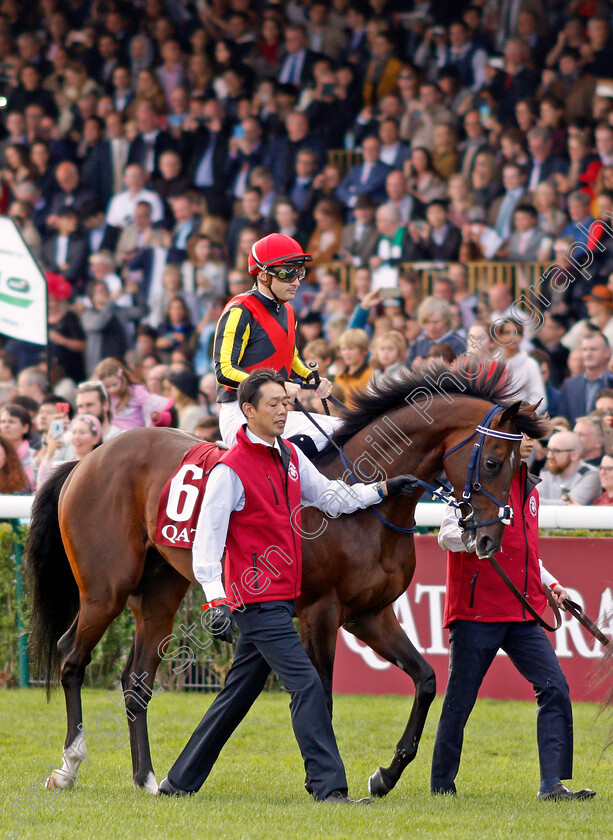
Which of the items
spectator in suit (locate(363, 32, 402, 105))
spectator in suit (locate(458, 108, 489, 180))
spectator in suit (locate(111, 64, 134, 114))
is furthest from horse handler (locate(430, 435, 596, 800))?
Answer: spectator in suit (locate(111, 64, 134, 114))

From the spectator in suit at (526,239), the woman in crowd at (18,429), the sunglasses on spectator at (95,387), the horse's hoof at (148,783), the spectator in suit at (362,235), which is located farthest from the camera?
the spectator in suit at (362,235)

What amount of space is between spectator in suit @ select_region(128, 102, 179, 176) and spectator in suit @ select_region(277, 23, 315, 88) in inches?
58.9

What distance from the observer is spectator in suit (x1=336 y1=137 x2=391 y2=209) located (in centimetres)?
1177

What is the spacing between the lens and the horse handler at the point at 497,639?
15.4ft

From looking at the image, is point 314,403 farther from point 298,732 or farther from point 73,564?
point 298,732

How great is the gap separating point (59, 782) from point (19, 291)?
5087 mm

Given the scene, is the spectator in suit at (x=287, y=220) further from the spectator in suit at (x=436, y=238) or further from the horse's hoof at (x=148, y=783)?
the horse's hoof at (x=148, y=783)

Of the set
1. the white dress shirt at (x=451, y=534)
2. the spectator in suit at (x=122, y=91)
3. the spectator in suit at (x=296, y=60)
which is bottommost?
the white dress shirt at (x=451, y=534)

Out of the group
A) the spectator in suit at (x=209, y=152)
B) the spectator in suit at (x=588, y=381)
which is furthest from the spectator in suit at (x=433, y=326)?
the spectator in suit at (x=209, y=152)

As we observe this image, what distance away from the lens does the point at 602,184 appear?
33.1 ft

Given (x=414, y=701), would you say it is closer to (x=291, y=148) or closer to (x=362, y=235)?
(x=362, y=235)

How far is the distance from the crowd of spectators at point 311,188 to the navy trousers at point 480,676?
2.70 m

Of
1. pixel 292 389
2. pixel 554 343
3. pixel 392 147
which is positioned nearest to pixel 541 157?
pixel 392 147

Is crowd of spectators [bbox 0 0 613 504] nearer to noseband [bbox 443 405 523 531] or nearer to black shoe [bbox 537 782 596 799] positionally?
noseband [bbox 443 405 523 531]
